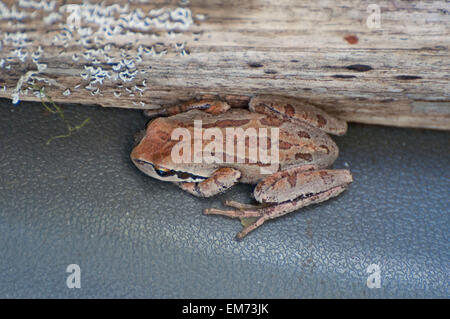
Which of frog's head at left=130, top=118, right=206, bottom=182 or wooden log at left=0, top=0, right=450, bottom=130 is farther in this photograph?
frog's head at left=130, top=118, right=206, bottom=182

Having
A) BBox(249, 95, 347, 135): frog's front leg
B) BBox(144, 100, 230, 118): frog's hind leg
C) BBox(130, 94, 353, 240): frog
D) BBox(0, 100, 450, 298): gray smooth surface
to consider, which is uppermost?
BBox(144, 100, 230, 118): frog's hind leg

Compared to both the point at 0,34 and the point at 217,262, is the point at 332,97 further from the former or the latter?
the point at 0,34

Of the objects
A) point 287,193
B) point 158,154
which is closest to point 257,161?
point 287,193

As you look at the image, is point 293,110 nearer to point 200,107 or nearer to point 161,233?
point 200,107

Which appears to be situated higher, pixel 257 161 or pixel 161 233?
pixel 257 161

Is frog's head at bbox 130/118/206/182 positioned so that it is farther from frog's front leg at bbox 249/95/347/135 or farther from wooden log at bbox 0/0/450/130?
frog's front leg at bbox 249/95/347/135

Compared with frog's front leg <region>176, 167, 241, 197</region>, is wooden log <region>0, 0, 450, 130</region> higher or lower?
higher

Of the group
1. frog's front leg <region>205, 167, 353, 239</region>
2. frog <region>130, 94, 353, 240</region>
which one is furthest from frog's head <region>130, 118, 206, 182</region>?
frog's front leg <region>205, 167, 353, 239</region>

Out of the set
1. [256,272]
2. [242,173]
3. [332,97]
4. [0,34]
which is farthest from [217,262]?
[0,34]
